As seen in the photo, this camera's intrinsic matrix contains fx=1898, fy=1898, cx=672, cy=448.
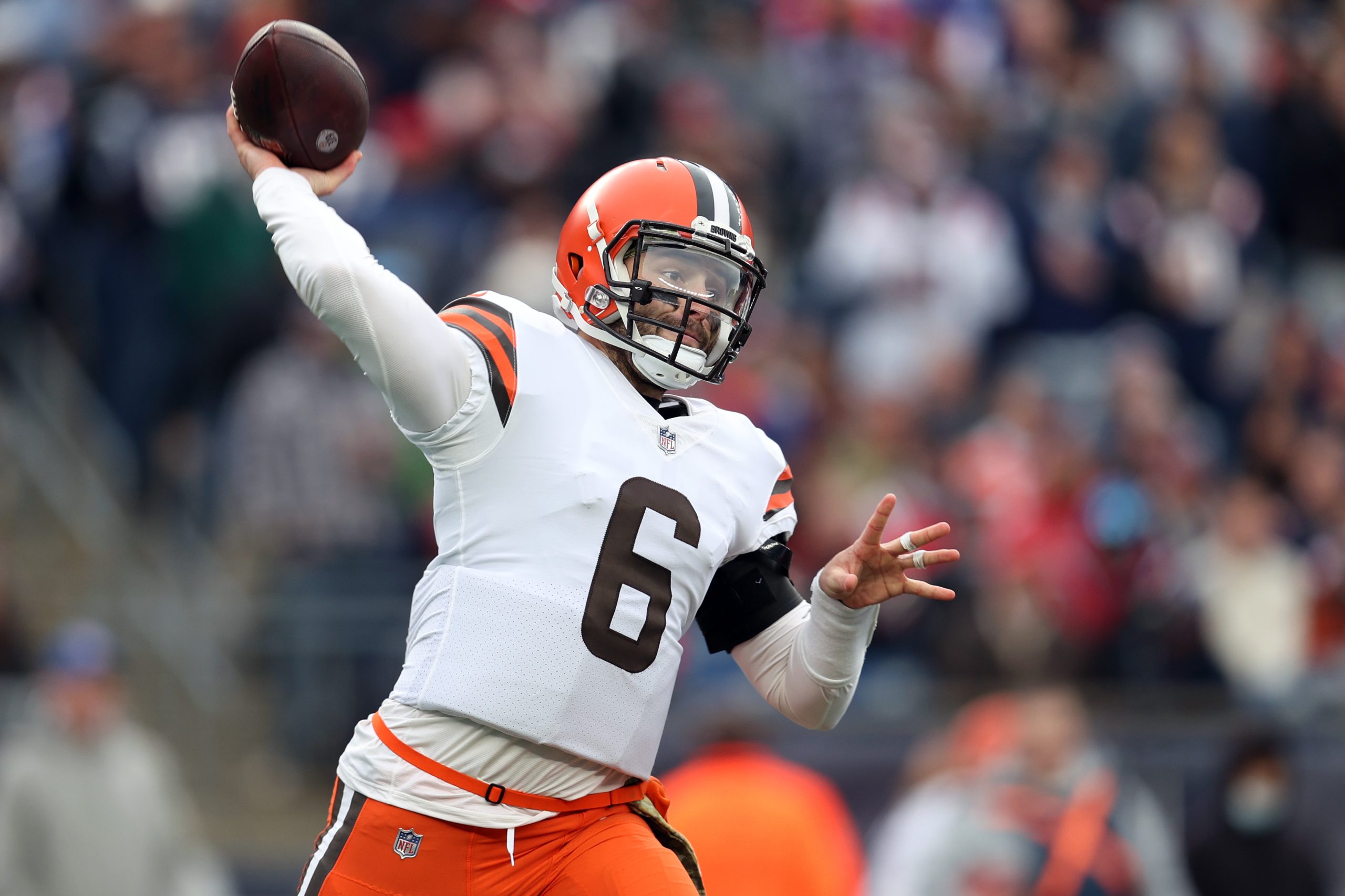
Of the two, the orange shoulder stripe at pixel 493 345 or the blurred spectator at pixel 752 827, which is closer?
the orange shoulder stripe at pixel 493 345

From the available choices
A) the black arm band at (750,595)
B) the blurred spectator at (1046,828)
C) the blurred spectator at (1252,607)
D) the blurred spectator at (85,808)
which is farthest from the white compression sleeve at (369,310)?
the blurred spectator at (1252,607)

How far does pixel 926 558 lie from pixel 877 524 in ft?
0.39

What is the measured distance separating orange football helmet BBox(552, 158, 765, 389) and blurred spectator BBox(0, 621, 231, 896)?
14.0 ft

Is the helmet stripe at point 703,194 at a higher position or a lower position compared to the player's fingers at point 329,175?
higher

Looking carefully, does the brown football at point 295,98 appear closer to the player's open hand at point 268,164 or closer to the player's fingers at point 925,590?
the player's open hand at point 268,164

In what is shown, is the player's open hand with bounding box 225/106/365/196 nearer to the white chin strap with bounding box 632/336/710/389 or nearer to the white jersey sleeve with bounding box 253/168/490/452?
the white jersey sleeve with bounding box 253/168/490/452

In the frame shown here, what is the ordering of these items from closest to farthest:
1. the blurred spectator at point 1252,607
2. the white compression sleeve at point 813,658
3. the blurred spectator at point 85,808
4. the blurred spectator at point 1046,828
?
the white compression sleeve at point 813,658 → the blurred spectator at point 1046,828 → the blurred spectator at point 85,808 → the blurred spectator at point 1252,607

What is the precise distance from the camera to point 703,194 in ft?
13.0

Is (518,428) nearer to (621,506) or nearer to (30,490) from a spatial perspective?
(621,506)

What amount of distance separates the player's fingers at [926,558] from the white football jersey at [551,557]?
14.8 inches

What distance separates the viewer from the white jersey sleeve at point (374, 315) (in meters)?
3.38

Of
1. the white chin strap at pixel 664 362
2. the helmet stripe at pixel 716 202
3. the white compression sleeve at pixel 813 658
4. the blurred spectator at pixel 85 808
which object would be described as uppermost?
the helmet stripe at pixel 716 202

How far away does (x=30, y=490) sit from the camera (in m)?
10.1

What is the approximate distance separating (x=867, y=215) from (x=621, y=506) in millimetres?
6990
